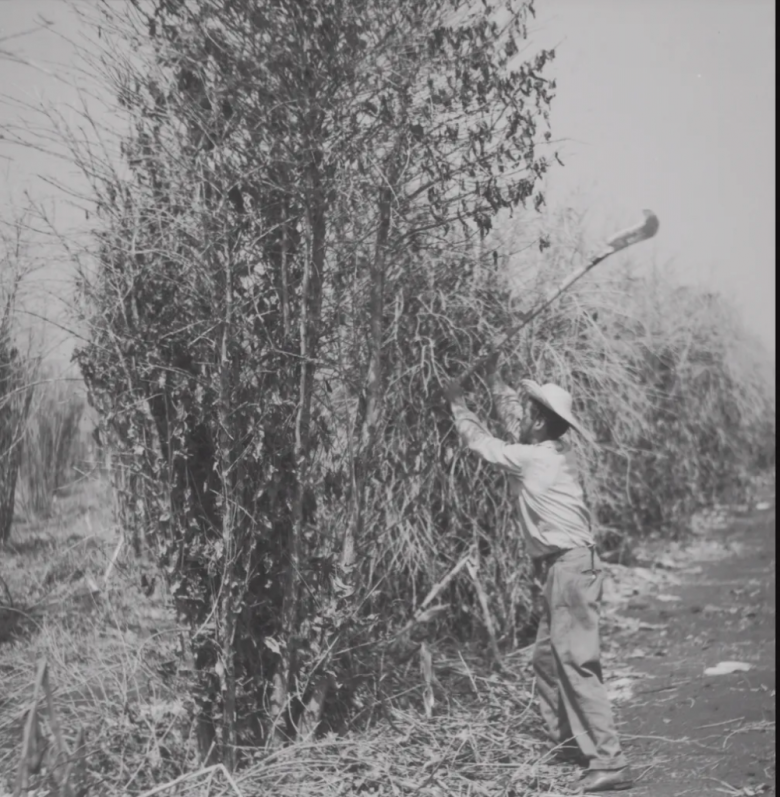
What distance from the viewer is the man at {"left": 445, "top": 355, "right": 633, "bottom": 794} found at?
409 centimetres

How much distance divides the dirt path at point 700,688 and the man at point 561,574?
0.94 feet

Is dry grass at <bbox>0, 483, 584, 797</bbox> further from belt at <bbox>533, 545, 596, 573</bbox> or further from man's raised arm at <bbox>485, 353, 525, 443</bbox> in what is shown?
man's raised arm at <bbox>485, 353, 525, 443</bbox>

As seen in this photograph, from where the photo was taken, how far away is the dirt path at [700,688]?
13.7 ft

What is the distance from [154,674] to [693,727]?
2722 mm

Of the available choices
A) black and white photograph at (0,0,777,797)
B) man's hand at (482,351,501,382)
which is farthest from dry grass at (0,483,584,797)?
man's hand at (482,351,501,382)

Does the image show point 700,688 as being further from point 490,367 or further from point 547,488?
point 490,367

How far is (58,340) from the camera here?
403cm

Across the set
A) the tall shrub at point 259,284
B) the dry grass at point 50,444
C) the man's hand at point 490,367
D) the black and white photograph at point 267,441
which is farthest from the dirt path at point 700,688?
the dry grass at point 50,444

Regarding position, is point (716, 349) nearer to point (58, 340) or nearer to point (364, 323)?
point (364, 323)

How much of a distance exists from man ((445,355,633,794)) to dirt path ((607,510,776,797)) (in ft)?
0.94

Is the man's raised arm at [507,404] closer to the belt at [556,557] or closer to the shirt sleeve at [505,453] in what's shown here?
the shirt sleeve at [505,453]

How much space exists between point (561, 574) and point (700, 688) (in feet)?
5.82

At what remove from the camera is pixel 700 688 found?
17.6ft

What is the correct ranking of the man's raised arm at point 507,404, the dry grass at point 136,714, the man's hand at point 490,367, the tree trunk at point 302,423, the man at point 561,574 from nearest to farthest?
the dry grass at point 136,714 → the tree trunk at point 302,423 → the man at point 561,574 → the man's raised arm at point 507,404 → the man's hand at point 490,367
